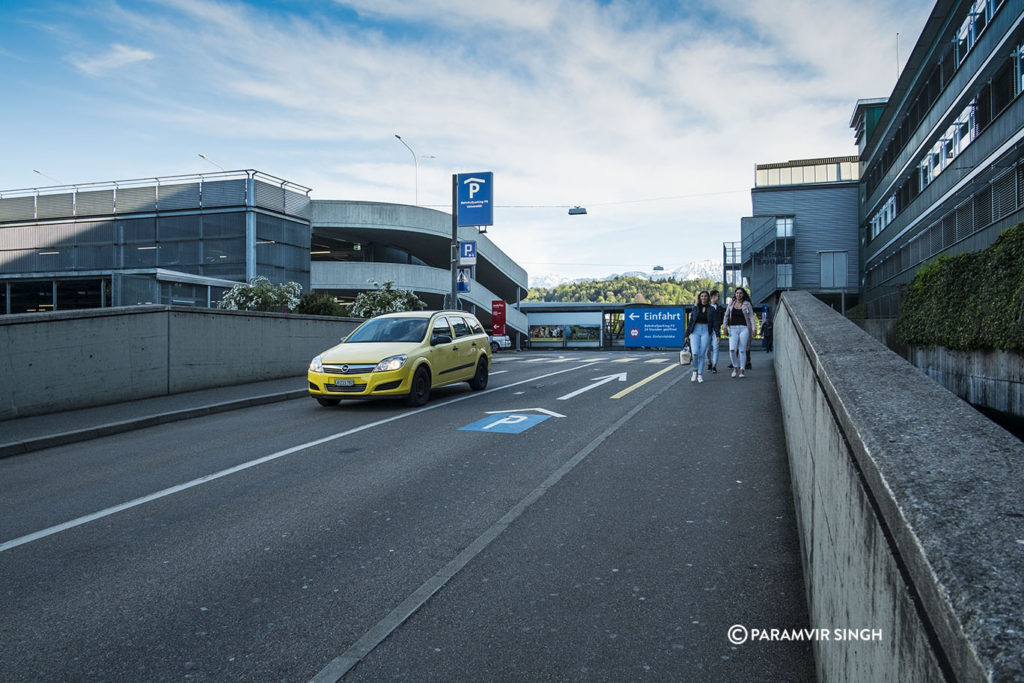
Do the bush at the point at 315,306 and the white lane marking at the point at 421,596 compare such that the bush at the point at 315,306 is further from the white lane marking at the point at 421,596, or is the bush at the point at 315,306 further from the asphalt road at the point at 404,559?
the white lane marking at the point at 421,596

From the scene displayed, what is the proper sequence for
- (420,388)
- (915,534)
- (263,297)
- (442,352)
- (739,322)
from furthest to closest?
(263,297), (739,322), (442,352), (420,388), (915,534)

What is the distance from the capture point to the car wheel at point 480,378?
14.2 meters

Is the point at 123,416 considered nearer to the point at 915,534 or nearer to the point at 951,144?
the point at 915,534

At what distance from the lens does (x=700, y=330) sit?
15.1 m

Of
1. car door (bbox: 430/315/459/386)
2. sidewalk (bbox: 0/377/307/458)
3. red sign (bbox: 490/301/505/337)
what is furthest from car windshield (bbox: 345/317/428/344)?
red sign (bbox: 490/301/505/337)

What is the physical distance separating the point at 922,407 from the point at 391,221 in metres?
39.0

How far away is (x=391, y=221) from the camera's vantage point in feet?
131

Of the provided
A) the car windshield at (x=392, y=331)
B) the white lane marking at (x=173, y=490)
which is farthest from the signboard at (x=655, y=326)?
the white lane marking at (x=173, y=490)

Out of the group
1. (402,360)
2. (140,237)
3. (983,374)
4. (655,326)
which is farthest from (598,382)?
(655,326)

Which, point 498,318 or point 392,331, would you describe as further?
point 498,318

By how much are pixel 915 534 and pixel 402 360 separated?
10230 millimetres

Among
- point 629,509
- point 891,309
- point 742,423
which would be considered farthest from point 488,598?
point 891,309

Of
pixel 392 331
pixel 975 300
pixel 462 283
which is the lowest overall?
pixel 392 331

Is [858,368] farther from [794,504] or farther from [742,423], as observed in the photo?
[742,423]
